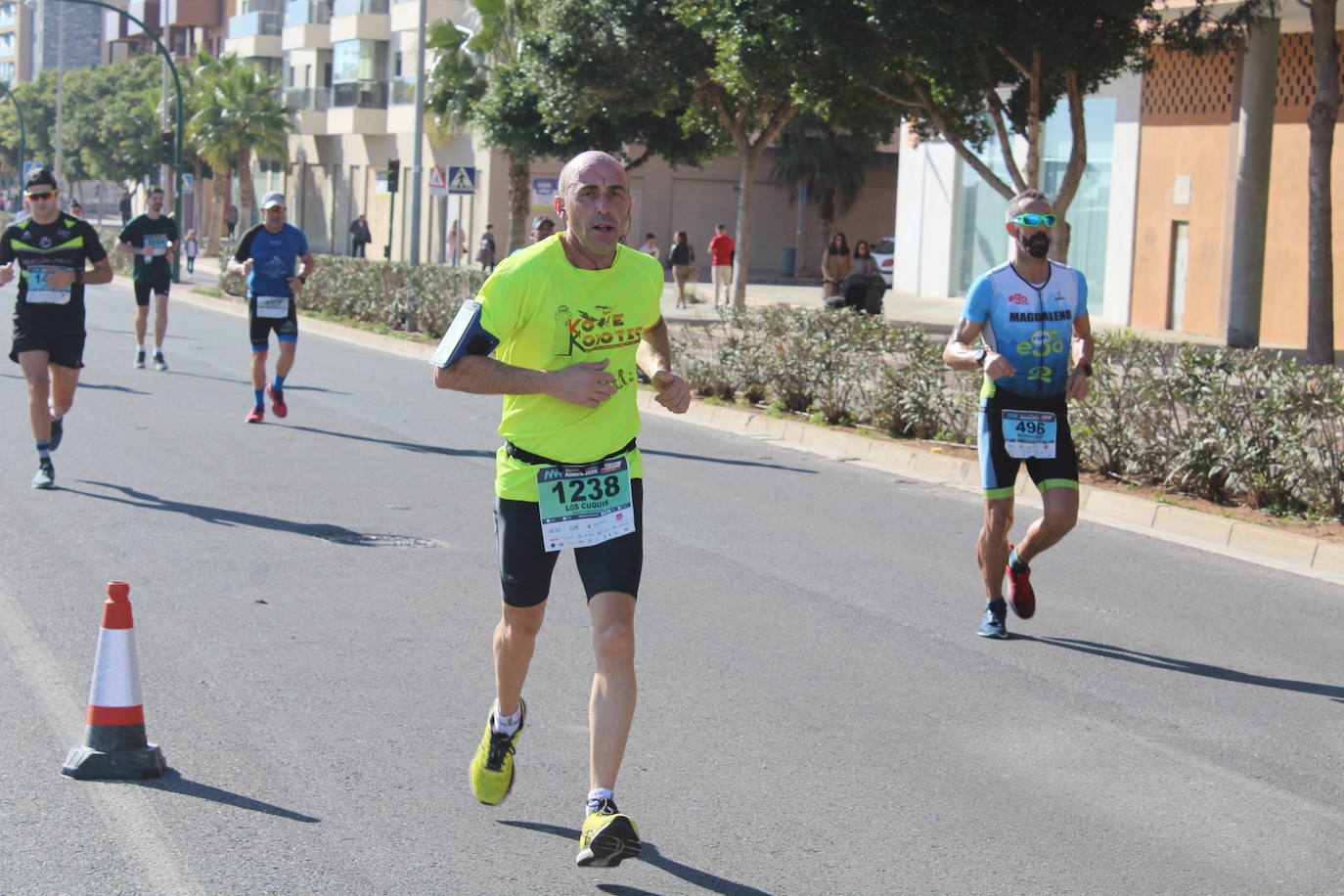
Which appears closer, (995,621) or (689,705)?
(689,705)

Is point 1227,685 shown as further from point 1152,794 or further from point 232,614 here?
point 232,614

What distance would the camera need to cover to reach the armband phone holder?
457 cm

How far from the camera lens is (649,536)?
987 centimetres

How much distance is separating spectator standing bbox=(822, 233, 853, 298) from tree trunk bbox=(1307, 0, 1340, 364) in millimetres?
11393

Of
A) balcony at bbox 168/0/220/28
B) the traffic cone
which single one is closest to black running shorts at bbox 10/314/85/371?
the traffic cone

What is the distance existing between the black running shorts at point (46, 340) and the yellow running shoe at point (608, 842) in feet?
23.8

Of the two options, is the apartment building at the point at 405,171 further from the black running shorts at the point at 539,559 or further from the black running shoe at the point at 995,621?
the black running shorts at the point at 539,559

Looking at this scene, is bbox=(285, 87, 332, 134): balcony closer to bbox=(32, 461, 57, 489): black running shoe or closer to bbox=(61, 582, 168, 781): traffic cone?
bbox=(32, 461, 57, 489): black running shoe

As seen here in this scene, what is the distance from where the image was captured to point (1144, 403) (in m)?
11.8

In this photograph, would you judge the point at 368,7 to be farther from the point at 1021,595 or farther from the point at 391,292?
the point at 1021,595

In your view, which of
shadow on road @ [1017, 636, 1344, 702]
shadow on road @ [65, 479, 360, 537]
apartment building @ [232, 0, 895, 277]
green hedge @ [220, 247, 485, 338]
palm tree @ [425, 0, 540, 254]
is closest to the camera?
shadow on road @ [1017, 636, 1344, 702]

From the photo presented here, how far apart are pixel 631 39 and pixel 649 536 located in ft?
65.6

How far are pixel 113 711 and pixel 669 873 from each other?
1.81 meters

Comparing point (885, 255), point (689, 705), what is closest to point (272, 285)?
point (689, 705)
